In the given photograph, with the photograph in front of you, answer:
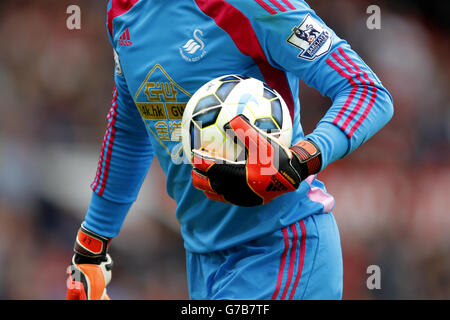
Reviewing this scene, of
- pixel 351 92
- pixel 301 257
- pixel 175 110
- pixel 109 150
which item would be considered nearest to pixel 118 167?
pixel 109 150

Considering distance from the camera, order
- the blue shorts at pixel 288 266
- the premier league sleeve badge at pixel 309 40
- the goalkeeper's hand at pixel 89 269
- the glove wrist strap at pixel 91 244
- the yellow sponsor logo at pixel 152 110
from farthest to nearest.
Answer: the glove wrist strap at pixel 91 244 → the goalkeeper's hand at pixel 89 269 → the yellow sponsor logo at pixel 152 110 → the blue shorts at pixel 288 266 → the premier league sleeve badge at pixel 309 40

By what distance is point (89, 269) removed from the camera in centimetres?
296

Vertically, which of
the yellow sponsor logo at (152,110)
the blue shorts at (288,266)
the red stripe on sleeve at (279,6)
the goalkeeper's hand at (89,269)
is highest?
the red stripe on sleeve at (279,6)

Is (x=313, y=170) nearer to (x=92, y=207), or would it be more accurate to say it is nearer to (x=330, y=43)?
(x=330, y=43)

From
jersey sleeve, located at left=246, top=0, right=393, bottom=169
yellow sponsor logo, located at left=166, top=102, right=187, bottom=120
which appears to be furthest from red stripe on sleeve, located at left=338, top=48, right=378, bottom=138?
yellow sponsor logo, located at left=166, top=102, right=187, bottom=120

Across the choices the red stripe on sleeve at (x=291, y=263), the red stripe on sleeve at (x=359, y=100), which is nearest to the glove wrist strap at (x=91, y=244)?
the red stripe on sleeve at (x=291, y=263)

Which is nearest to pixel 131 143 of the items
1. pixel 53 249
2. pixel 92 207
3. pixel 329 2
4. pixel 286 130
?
pixel 92 207

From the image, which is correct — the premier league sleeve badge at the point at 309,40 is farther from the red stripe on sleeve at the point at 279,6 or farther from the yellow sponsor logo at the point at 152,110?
the yellow sponsor logo at the point at 152,110

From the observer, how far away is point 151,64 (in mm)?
2424

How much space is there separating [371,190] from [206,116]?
393 centimetres

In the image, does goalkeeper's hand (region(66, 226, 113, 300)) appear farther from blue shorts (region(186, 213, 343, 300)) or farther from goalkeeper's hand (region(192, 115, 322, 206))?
goalkeeper's hand (region(192, 115, 322, 206))

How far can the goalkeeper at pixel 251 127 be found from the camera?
2.00m

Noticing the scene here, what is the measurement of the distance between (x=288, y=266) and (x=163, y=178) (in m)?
3.50

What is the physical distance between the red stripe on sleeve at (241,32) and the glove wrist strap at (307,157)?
42 centimetres
